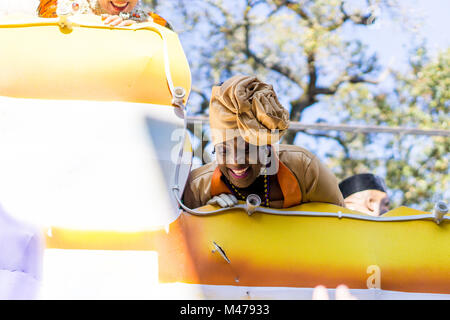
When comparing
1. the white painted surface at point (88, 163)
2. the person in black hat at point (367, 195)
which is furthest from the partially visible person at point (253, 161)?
the person in black hat at point (367, 195)

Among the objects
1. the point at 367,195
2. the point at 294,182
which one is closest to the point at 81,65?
the point at 294,182

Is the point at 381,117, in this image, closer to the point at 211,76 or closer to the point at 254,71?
the point at 254,71

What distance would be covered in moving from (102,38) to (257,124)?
0.55 meters

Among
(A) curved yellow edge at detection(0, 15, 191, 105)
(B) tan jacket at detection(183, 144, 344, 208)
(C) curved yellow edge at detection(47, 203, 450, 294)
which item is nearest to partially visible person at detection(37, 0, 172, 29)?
(A) curved yellow edge at detection(0, 15, 191, 105)

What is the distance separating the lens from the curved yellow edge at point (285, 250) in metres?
1.58

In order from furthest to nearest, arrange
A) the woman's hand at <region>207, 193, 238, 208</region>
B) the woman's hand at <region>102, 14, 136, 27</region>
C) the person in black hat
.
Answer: the person in black hat → the woman's hand at <region>102, 14, 136, 27</region> → the woman's hand at <region>207, 193, 238, 208</region>

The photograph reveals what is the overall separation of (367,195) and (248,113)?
148cm

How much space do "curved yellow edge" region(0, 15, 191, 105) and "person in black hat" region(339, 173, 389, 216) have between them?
1.40 meters

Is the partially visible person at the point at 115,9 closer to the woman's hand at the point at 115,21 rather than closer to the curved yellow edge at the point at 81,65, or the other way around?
Answer: the woman's hand at the point at 115,21

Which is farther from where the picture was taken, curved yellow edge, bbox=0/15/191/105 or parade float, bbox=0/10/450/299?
curved yellow edge, bbox=0/15/191/105

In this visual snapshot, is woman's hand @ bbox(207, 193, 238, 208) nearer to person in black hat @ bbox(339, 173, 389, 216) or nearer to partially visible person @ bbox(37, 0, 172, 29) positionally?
partially visible person @ bbox(37, 0, 172, 29)

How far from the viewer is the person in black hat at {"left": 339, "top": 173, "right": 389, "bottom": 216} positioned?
286 centimetres

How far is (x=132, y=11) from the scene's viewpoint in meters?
1.95
